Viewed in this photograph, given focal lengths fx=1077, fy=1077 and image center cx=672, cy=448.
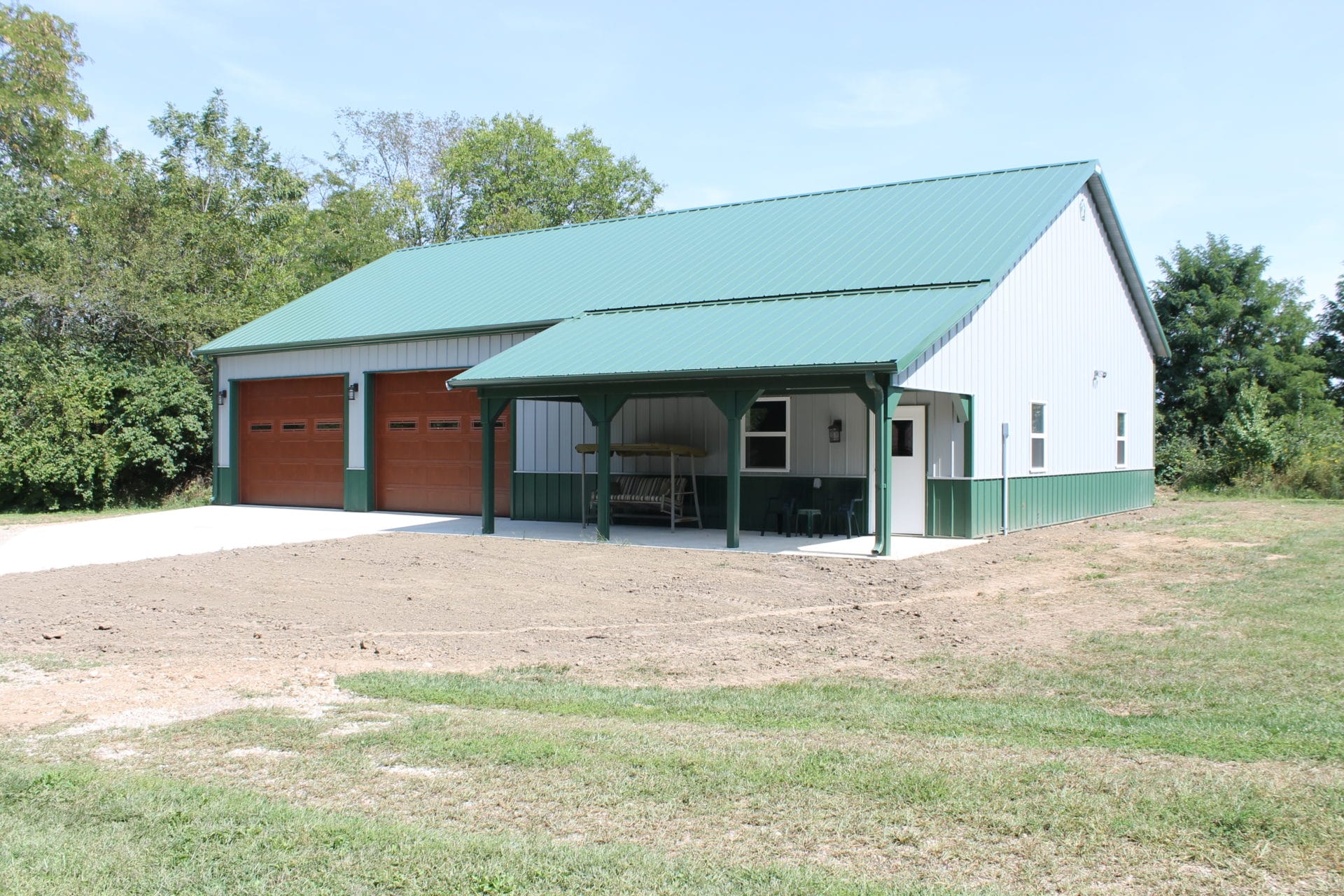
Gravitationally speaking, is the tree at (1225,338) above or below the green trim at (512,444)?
above

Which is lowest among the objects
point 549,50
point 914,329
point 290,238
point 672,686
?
point 672,686

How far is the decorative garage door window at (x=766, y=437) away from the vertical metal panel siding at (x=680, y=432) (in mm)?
155

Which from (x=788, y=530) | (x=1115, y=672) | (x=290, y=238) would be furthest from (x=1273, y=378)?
(x=290, y=238)

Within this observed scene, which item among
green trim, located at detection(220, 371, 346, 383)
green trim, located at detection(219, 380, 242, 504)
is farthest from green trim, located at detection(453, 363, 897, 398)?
green trim, located at detection(219, 380, 242, 504)

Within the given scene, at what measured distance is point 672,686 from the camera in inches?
268

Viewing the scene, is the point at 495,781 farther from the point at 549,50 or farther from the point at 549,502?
the point at 549,50

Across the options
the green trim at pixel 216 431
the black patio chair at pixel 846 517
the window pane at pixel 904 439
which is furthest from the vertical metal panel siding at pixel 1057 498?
the green trim at pixel 216 431

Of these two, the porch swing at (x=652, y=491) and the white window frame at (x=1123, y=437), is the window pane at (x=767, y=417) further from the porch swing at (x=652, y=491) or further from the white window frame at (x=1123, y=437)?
the white window frame at (x=1123, y=437)

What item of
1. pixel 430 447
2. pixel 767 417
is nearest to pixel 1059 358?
pixel 767 417

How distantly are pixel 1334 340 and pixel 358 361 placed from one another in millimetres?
32899

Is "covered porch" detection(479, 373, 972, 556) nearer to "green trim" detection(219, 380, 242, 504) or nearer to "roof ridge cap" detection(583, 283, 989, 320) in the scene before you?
"roof ridge cap" detection(583, 283, 989, 320)

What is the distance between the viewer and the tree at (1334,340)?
1430 inches

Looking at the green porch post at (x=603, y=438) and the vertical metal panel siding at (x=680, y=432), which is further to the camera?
the vertical metal panel siding at (x=680, y=432)

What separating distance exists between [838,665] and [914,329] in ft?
24.1
